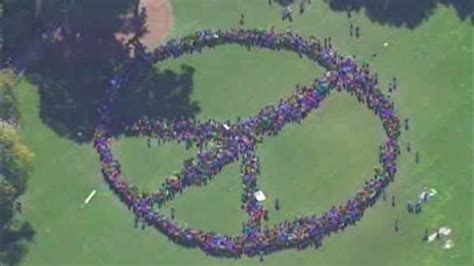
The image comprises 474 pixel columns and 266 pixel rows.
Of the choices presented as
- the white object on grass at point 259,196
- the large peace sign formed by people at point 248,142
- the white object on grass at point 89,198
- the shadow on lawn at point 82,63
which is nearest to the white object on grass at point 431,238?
the large peace sign formed by people at point 248,142

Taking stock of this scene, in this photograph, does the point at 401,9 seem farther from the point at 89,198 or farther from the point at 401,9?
the point at 89,198

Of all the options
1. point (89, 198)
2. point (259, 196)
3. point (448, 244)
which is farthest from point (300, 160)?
point (89, 198)

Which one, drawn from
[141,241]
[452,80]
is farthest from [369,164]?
[141,241]

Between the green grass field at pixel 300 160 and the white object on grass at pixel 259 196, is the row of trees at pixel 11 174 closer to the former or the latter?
the green grass field at pixel 300 160

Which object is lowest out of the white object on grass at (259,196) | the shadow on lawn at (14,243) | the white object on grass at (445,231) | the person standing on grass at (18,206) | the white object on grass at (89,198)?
the shadow on lawn at (14,243)

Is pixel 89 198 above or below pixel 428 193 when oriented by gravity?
below

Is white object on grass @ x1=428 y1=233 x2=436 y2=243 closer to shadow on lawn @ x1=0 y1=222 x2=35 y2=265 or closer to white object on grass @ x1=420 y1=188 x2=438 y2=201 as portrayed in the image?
white object on grass @ x1=420 y1=188 x2=438 y2=201

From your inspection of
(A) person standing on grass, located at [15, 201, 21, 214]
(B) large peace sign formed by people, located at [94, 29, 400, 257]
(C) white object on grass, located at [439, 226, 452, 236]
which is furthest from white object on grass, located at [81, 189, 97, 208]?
(C) white object on grass, located at [439, 226, 452, 236]
